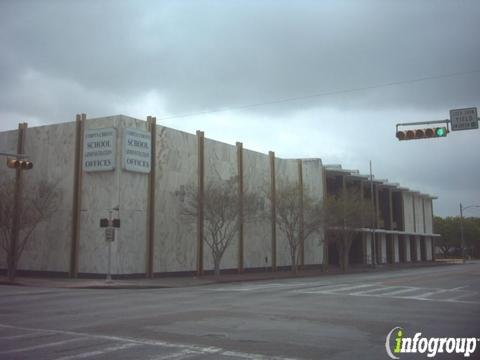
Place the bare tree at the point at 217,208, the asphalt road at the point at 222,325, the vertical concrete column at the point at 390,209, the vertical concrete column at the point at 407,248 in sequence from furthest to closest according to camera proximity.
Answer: the vertical concrete column at the point at 407,248 → the vertical concrete column at the point at 390,209 → the bare tree at the point at 217,208 → the asphalt road at the point at 222,325

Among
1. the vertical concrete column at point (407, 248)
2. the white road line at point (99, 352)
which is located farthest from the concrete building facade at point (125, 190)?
the vertical concrete column at point (407, 248)

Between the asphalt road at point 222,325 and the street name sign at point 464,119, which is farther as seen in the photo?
the street name sign at point 464,119

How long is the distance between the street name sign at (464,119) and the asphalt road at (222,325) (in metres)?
6.12

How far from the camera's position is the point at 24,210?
111 feet

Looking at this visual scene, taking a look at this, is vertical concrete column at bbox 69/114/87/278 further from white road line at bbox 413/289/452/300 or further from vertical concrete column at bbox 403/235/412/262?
vertical concrete column at bbox 403/235/412/262

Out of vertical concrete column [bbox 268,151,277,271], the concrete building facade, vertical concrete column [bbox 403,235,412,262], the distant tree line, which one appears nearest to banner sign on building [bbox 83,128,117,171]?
the concrete building facade

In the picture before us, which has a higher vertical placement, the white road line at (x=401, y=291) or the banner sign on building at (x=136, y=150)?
the banner sign on building at (x=136, y=150)

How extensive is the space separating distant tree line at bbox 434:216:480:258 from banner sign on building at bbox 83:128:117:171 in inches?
3752

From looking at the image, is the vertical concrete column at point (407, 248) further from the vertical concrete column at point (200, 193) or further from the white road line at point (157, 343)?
the white road line at point (157, 343)

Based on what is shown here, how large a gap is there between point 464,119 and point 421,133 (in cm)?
149

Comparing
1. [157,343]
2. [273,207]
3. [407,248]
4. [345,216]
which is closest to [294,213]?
[273,207]

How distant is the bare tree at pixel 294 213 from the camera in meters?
44.8

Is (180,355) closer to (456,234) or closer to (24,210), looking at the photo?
(24,210)

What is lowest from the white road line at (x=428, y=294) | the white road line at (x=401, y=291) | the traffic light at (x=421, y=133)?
Answer: the white road line at (x=428, y=294)
